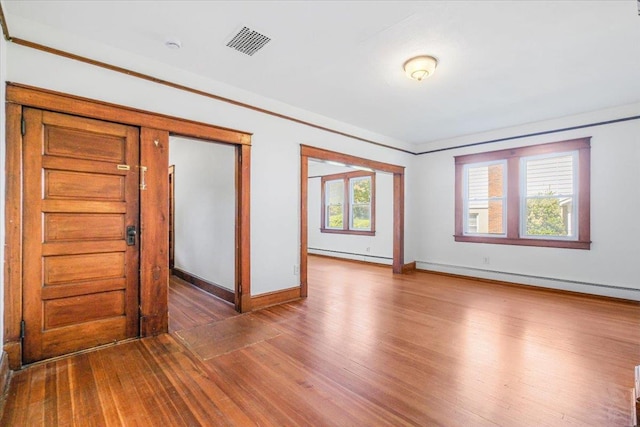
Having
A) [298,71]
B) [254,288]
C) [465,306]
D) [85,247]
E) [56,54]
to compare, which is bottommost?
[465,306]

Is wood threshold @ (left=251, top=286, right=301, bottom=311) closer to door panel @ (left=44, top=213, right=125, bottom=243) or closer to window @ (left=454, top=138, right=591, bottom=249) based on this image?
door panel @ (left=44, top=213, right=125, bottom=243)

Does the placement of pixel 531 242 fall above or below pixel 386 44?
below

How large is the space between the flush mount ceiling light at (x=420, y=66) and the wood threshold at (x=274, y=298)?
10.00 feet

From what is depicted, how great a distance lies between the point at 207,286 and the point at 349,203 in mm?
4434

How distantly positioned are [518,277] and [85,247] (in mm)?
6130

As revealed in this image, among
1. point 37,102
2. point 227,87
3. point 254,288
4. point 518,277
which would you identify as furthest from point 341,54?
point 518,277

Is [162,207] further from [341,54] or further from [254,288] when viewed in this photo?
[341,54]

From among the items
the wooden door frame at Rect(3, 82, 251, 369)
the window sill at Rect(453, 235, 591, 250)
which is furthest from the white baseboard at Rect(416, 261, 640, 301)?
the wooden door frame at Rect(3, 82, 251, 369)

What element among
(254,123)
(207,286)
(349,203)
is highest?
(254,123)

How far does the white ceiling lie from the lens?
2.20 m

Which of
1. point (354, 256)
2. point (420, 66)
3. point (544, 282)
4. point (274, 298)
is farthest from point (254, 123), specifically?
point (544, 282)

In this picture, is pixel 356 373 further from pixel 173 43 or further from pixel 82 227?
→ pixel 173 43

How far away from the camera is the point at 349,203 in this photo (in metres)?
7.88

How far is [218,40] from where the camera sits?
8.51 feet
